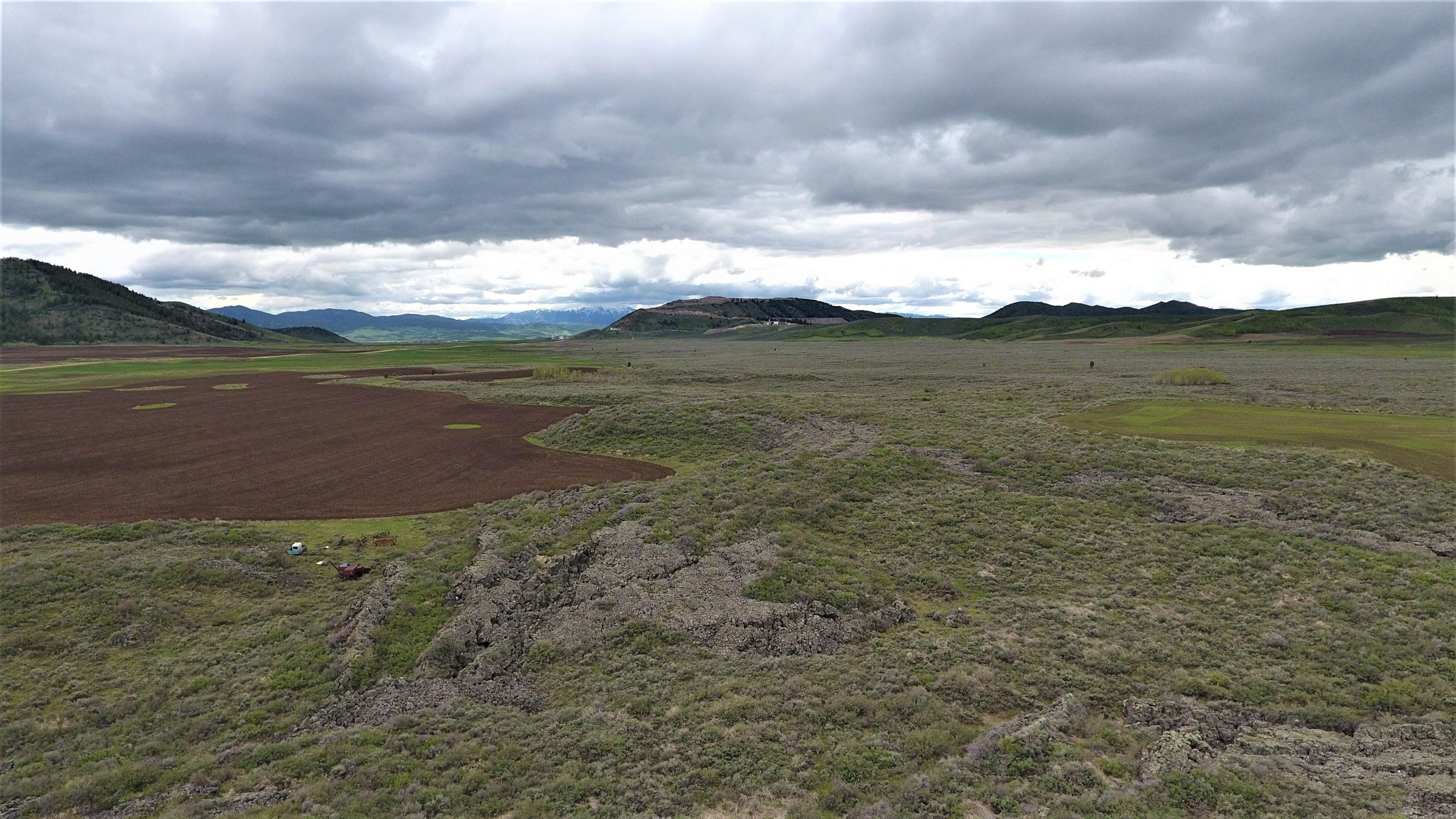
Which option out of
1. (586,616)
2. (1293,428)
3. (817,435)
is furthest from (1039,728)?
(1293,428)

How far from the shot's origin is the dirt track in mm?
34875

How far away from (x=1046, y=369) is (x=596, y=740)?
112024mm

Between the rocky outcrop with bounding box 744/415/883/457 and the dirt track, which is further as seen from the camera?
the rocky outcrop with bounding box 744/415/883/457

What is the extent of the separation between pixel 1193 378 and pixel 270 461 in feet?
308

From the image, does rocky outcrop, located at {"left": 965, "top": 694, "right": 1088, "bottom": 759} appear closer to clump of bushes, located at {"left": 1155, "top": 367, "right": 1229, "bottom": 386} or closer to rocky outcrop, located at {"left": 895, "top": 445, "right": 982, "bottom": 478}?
rocky outcrop, located at {"left": 895, "top": 445, "right": 982, "bottom": 478}

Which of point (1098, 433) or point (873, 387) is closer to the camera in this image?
point (1098, 433)

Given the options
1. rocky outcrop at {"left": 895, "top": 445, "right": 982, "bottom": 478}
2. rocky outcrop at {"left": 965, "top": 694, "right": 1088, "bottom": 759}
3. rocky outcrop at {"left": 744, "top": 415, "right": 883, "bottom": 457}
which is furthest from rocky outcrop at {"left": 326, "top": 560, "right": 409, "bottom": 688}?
rocky outcrop at {"left": 895, "top": 445, "right": 982, "bottom": 478}

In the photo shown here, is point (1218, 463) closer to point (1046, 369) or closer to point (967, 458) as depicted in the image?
point (967, 458)

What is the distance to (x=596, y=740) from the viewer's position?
1506 centimetres

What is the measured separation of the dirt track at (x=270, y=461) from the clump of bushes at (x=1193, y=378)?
6817 centimetres

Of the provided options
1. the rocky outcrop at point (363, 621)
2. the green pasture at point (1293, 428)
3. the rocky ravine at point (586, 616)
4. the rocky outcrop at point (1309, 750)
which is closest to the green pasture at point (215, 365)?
the rocky outcrop at point (363, 621)

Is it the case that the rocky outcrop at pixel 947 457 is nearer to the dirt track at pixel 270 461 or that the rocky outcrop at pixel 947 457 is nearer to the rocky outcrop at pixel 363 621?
the dirt track at pixel 270 461

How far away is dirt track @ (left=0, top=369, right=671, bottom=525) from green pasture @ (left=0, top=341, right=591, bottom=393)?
3241cm

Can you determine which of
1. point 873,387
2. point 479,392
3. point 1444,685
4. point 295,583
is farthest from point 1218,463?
point 479,392
